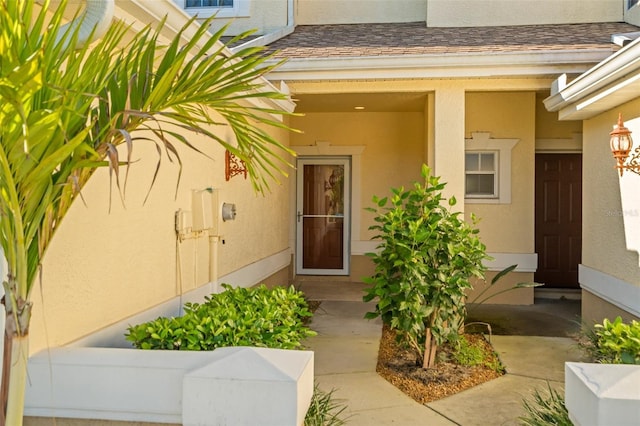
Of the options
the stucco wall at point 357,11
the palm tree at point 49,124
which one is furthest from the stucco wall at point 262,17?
the palm tree at point 49,124

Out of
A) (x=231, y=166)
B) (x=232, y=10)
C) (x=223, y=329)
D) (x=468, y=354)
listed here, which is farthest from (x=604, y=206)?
(x=232, y=10)

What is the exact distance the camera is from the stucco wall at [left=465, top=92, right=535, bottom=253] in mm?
8281

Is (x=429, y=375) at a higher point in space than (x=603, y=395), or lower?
lower

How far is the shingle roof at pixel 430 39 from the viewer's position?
6320 millimetres

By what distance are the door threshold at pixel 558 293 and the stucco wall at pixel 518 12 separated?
423 centimetres

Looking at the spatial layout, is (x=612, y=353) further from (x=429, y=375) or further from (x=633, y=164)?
(x=633, y=164)

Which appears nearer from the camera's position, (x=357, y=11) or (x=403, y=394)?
(x=403, y=394)

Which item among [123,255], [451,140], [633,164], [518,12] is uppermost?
[518,12]

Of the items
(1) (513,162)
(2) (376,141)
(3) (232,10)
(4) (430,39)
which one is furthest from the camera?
(2) (376,141)

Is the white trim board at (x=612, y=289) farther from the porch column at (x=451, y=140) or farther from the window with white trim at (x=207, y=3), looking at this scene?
the window with white trim at (x=207, y=3)

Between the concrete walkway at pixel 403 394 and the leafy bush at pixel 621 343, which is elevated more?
the leafy bush at pixel 621 343

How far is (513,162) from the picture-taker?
829cm

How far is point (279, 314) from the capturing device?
3.56m

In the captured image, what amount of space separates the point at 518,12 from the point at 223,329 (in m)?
7.33
